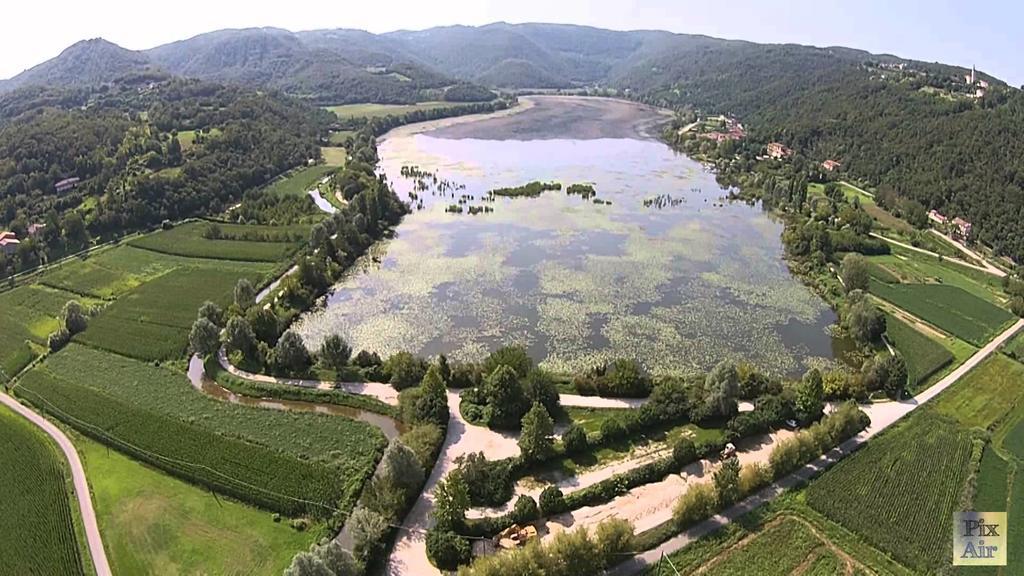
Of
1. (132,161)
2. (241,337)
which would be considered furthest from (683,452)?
(132,161)

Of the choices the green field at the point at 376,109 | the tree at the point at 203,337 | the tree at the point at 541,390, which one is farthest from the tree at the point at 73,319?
the green field at the point at 376,109

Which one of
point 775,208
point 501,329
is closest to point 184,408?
point 501,329

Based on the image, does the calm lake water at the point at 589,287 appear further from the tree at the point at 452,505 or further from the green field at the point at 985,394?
the tree at the point at 452,505

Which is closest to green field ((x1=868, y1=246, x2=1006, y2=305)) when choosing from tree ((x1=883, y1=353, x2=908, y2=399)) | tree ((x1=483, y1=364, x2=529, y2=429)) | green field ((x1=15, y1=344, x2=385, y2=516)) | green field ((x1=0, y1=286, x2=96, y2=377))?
tree ((x1=883, y1=353, x2=908, y2=399))

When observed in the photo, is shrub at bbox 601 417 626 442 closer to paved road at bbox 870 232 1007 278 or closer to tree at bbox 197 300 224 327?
tree at bbox 197 300 224 327

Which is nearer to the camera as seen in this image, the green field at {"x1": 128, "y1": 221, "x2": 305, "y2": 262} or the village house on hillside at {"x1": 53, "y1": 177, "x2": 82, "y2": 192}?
the green field at {"x1": 128, "y1": 221, "x2": 305, "y2": 262}

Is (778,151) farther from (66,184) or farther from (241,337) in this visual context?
(66,184)
